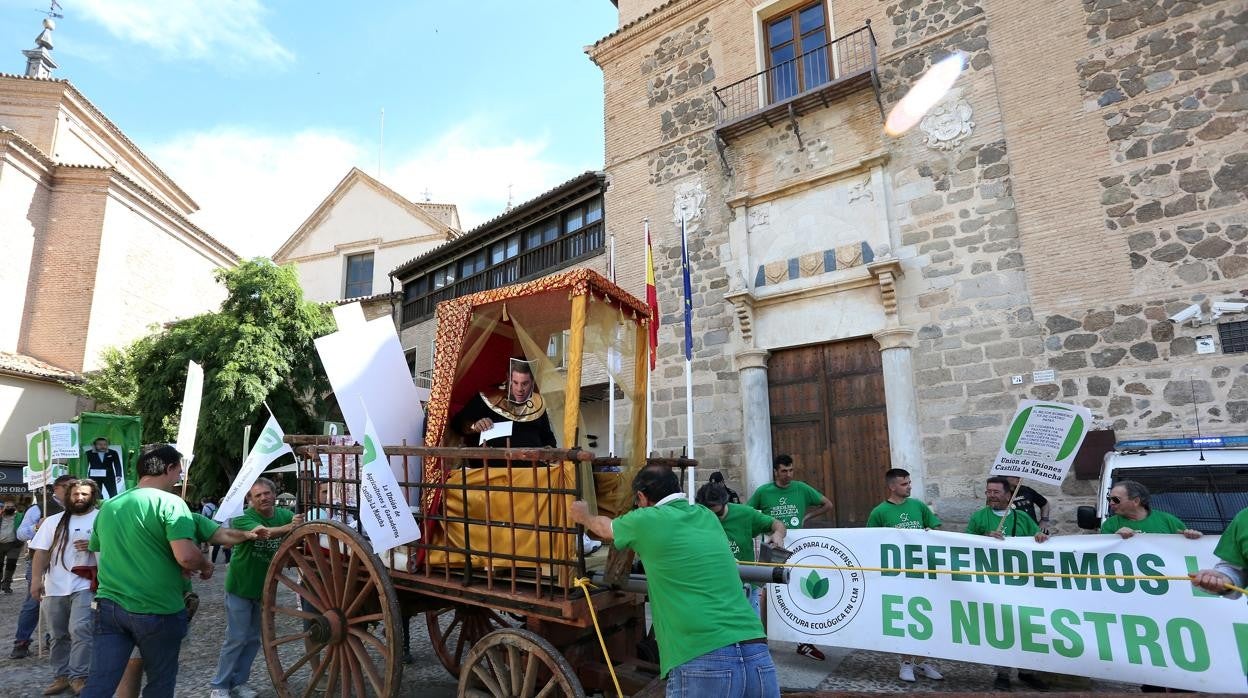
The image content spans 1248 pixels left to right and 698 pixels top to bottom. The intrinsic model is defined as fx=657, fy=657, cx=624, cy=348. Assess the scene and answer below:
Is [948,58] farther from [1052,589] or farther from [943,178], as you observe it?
[1052,589]

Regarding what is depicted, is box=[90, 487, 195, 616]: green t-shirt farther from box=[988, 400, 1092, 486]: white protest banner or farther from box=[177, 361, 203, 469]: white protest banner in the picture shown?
box=[988, 400, 1092, 486]: white protest banner

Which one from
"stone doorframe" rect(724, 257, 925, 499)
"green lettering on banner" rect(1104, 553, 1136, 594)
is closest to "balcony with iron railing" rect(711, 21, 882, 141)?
"stone doorframe" rect(724, 257, 925, 499)

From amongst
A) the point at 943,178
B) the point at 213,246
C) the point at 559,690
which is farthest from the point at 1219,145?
the point at 213,246

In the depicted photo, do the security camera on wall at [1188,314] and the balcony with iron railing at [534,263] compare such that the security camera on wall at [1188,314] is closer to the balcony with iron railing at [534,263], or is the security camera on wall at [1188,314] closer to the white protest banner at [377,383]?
the white protest banner at [377,383]

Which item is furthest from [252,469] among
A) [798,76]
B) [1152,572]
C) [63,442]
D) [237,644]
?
[798,76]

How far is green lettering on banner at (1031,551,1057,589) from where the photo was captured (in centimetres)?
420

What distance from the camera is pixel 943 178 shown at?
873 cm

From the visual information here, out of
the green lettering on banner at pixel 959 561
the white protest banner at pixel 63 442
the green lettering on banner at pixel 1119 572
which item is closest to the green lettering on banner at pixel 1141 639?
the green lettering on banner at pixel 1119 572

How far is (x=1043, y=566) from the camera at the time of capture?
4.25 metres

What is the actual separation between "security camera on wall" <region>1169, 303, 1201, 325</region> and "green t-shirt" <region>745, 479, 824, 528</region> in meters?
4.54

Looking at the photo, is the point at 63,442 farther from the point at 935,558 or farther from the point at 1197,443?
the point at 1197,443

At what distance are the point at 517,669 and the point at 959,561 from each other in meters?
3.12

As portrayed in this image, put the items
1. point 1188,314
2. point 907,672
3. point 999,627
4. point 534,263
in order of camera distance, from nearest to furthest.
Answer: point 999,627 < point 907,672 < point 1188,314 < point 534,263

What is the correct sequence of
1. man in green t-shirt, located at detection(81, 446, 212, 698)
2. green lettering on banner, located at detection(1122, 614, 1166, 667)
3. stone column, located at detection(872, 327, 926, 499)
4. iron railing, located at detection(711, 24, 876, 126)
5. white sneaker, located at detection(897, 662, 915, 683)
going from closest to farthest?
man in green t-shirt, located at detection(81, 446, 212, 698) < green lettering on banner, located at detection(1122, 614, 1166, 667) < white sneaker, located at detection(897, 662, 915, 683) < stone column, located at detection(872, 327, 926, 499) < iron railing, located at detection(711, 24, 876, 126)
